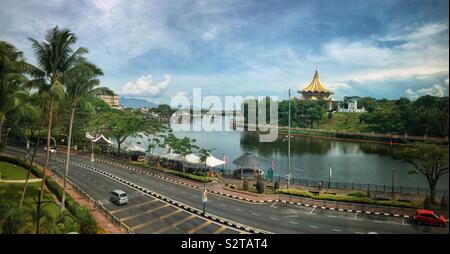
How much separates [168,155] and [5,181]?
18.8 metres

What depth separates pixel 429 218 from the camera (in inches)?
822

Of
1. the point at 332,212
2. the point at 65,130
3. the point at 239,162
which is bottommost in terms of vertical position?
the point at 332,212

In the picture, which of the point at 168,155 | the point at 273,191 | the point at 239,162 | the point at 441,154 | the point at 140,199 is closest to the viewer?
the point at 441,154

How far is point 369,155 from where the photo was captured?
60.8 m

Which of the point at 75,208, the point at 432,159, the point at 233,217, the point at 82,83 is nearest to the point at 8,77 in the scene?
the point at 82,83

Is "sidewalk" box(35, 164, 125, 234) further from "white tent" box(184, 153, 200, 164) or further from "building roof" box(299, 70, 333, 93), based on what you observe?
"building roof" box(299, 70, 333, 93)

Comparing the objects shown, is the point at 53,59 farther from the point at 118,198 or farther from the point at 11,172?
the point at 11,172

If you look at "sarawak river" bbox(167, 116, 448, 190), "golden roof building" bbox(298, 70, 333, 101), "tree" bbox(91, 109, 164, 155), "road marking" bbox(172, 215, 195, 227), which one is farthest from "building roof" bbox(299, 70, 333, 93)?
"road marking" bbox(172, 215, 195, 227)

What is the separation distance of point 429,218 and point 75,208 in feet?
73.4

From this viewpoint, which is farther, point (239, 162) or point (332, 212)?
point (239, 162)

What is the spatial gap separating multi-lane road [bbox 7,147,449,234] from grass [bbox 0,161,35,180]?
548cm
